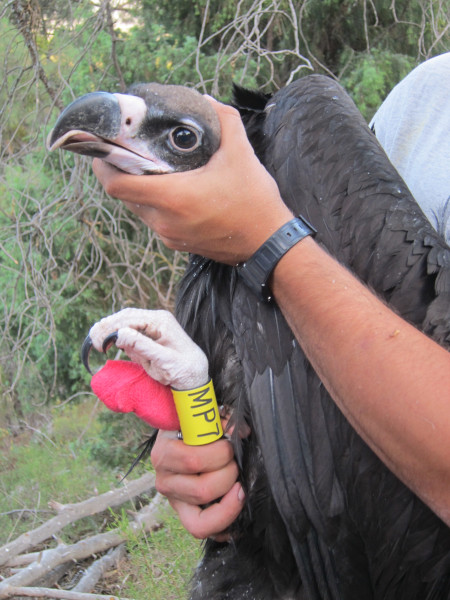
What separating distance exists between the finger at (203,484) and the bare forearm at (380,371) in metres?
0.52

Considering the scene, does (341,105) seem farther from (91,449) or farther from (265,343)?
(91,449)

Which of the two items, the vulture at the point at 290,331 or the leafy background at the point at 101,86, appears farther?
the leafy background at the point at 101,86

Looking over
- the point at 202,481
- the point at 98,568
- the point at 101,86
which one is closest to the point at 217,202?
the point at 202,481

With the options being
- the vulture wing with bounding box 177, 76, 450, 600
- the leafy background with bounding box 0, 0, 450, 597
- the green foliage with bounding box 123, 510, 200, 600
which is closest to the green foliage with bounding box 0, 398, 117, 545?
the leafy background with bounding box 0, 0, 450, 597

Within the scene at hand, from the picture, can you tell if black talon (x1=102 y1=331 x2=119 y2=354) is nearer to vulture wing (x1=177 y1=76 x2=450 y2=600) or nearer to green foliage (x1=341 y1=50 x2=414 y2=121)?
vulture wing (x1=177 y1=76 x2=450 y2=600)

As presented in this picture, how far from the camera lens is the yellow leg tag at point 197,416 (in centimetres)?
143

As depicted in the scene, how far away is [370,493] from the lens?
4.33 ft

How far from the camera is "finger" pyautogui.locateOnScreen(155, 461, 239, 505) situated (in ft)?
4.73

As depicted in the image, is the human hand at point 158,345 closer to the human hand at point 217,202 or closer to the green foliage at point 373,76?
the human hand at point 217,202

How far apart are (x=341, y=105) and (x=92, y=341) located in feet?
2.93

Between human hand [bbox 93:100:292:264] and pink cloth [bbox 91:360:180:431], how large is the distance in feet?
1.41

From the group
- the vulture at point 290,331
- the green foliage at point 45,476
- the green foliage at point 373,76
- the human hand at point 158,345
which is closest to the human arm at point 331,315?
the vulture at point 290,331

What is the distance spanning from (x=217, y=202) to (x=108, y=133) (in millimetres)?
333

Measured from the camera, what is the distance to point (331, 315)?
104cm
